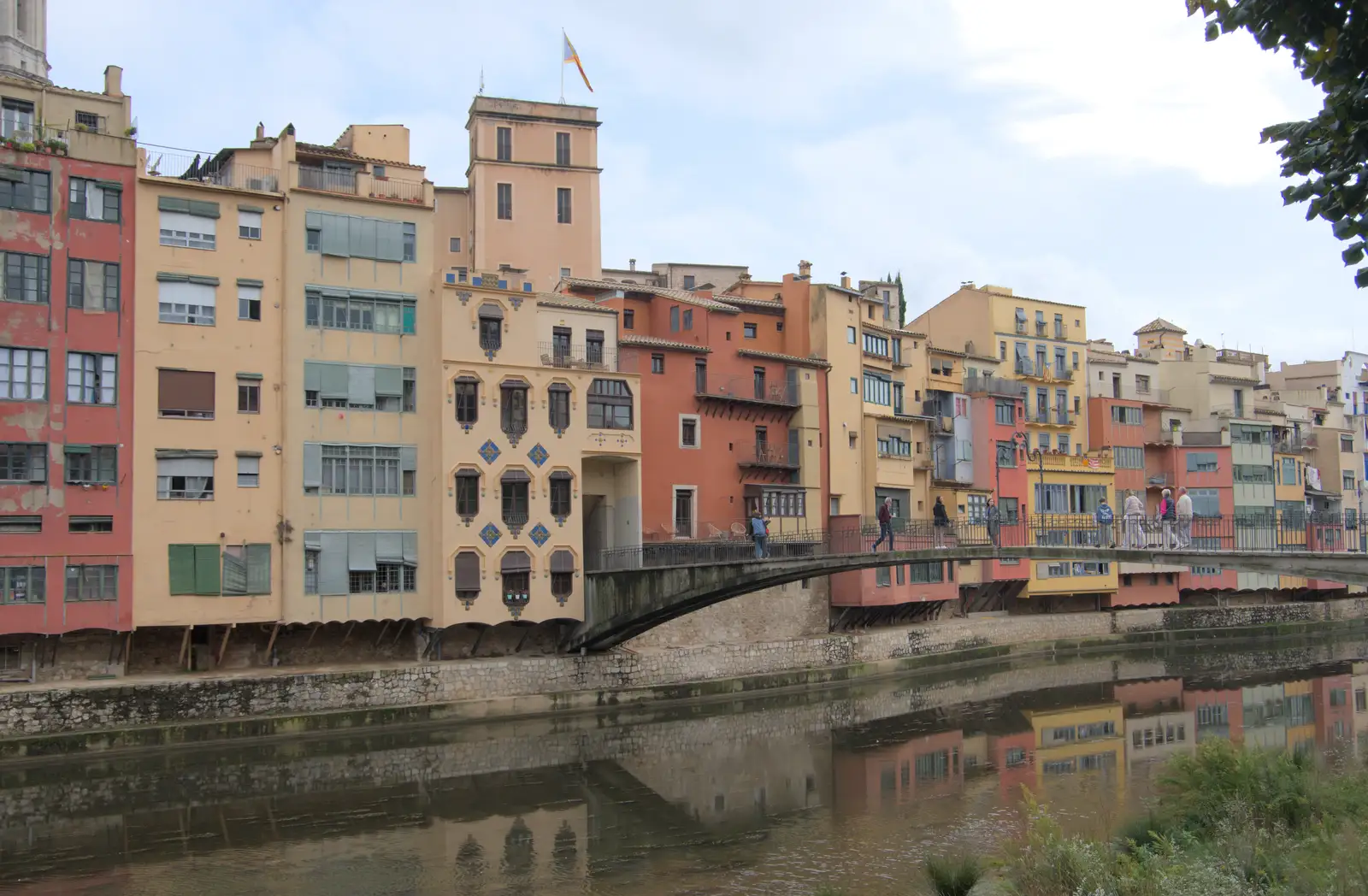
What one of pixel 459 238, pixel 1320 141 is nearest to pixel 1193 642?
pixel 459 238

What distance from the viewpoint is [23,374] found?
32844 mm

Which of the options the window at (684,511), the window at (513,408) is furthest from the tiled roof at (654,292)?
the window at (513,408)

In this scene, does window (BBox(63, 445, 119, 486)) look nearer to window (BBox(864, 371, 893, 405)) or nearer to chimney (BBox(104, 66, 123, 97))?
chimney (BBox(104, 66, 123, 97))

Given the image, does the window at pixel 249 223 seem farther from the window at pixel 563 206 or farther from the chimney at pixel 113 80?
the window at pixel 563 206

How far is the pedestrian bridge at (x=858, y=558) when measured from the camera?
25109 mm

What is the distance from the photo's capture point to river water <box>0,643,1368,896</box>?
2291cm

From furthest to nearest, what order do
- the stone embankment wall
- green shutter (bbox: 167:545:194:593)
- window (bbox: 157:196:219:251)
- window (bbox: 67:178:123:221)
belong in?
window (bbox: 157:196:219:251) → green shutter (bbox: 167:545:194:593) → window (bbox: 67:178:123:221) → the stone embankment wall

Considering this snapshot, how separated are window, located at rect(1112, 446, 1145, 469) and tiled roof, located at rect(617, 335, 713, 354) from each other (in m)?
28.9

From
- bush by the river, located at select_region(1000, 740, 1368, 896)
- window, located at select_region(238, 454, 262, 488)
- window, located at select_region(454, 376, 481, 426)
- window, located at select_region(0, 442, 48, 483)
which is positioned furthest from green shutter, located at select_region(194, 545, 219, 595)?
bush by the river, located at select_region(1000, 740, 1368, 896)

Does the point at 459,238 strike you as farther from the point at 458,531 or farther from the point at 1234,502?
the point at 1234,502

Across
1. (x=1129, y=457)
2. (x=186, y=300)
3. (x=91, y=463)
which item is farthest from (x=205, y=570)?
(x=1129, y=457)

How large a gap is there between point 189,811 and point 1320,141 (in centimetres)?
2541

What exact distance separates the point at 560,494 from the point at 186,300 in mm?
12140

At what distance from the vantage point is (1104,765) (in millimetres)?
32781
